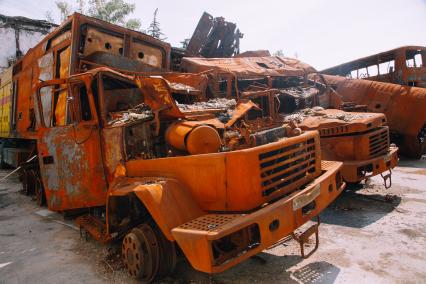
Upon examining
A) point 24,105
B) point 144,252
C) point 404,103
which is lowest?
point 144,252

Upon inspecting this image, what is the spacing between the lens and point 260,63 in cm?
902

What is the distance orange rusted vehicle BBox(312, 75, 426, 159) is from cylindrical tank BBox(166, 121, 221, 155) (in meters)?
6.36

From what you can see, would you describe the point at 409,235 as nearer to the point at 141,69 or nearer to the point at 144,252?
the point at 144,252

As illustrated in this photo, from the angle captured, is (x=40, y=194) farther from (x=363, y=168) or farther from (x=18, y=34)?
(x=18, y=34)

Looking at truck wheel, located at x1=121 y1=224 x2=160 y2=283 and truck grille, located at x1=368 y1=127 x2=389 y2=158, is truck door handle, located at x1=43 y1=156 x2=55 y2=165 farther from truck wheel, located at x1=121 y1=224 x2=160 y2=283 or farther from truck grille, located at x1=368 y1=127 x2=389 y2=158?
truck grille, located at x1=368 y1=127 x2=389 y2=158

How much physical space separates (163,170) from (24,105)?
631 centimetres

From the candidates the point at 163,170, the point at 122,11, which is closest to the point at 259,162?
the point at 163,170

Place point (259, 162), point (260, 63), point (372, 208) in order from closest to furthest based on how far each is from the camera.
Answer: point (259, 162) → point (372, 208) → point (260, 63)

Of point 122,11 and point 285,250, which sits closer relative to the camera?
point 285,250

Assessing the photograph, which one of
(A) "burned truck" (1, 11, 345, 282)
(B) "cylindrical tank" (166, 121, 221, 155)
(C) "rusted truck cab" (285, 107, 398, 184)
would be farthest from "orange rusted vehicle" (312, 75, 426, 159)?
(B) "cylindrical tank" (166, 121, 221, 155)

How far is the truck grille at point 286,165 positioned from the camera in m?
2.81

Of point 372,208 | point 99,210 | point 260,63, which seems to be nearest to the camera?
point 99,210

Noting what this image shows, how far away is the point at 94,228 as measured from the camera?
161 inches

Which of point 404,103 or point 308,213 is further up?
point 404,103
